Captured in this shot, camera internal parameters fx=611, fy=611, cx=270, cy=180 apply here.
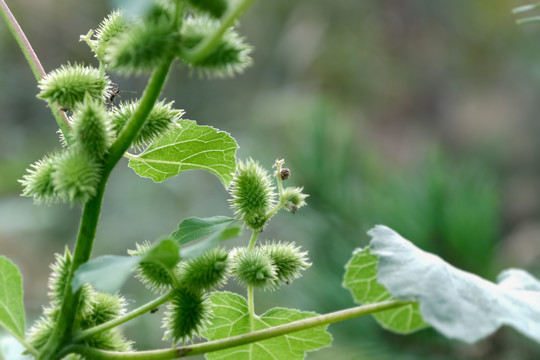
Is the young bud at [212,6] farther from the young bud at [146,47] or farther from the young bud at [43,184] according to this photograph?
the young bud at [43,184]

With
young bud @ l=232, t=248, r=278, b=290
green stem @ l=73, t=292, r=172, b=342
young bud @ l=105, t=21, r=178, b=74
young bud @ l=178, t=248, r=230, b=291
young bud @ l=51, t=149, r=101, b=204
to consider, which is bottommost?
green stem @ l=73, t=292, r=172, b=342

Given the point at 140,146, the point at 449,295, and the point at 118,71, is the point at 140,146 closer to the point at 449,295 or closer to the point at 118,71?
the point at 118,71

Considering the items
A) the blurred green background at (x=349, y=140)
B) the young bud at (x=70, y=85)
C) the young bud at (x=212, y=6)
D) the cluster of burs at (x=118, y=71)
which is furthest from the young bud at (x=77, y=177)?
the blurred green background at (x=349, y=140)

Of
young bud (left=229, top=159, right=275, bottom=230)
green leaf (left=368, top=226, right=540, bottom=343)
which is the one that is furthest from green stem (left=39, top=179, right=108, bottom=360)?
green leaf (left=368, top=226, right=540, bottom=343)

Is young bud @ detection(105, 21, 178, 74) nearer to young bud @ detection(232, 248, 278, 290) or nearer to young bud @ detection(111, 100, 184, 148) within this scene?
young bud @ detection(111, 100, 184, 148)

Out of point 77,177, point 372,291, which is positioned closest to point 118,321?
point 77,177

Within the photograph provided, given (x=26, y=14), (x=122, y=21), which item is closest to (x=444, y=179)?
(x=122, y=21)

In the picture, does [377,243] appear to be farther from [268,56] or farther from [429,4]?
[429,4]
